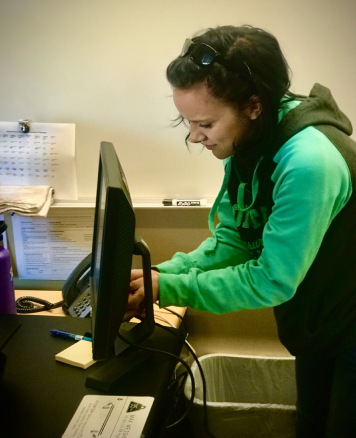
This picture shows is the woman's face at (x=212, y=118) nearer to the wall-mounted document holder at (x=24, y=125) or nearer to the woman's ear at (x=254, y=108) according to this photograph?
the woman's ear at (x=254, y=108)

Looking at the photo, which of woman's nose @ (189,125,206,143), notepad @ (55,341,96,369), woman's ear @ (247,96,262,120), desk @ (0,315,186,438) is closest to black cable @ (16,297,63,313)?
desk @ (0,315,186,438)

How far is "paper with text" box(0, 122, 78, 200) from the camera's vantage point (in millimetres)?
1398

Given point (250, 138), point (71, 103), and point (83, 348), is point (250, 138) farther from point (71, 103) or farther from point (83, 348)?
point (71, 103)

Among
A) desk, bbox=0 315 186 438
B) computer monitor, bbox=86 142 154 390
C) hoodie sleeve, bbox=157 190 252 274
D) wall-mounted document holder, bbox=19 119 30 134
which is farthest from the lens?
wall-mounted document holder, bbox=19 119 30 134

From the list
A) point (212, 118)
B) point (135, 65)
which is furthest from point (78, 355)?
point (135, 65)

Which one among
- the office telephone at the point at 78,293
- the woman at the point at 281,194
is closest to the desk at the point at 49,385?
the woman at the point at 281,194

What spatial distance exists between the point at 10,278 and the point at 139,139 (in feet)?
2.08

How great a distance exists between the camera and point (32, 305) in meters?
1.29

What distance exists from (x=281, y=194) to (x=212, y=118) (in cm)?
22

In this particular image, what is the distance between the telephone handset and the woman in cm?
37

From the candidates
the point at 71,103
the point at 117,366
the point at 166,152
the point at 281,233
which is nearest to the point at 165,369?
the point at 117,366

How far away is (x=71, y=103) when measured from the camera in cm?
138

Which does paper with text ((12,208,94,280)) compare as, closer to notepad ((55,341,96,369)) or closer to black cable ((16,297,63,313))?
black cable ((16,297,63,313))

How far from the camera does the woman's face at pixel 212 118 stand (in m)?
0.78
